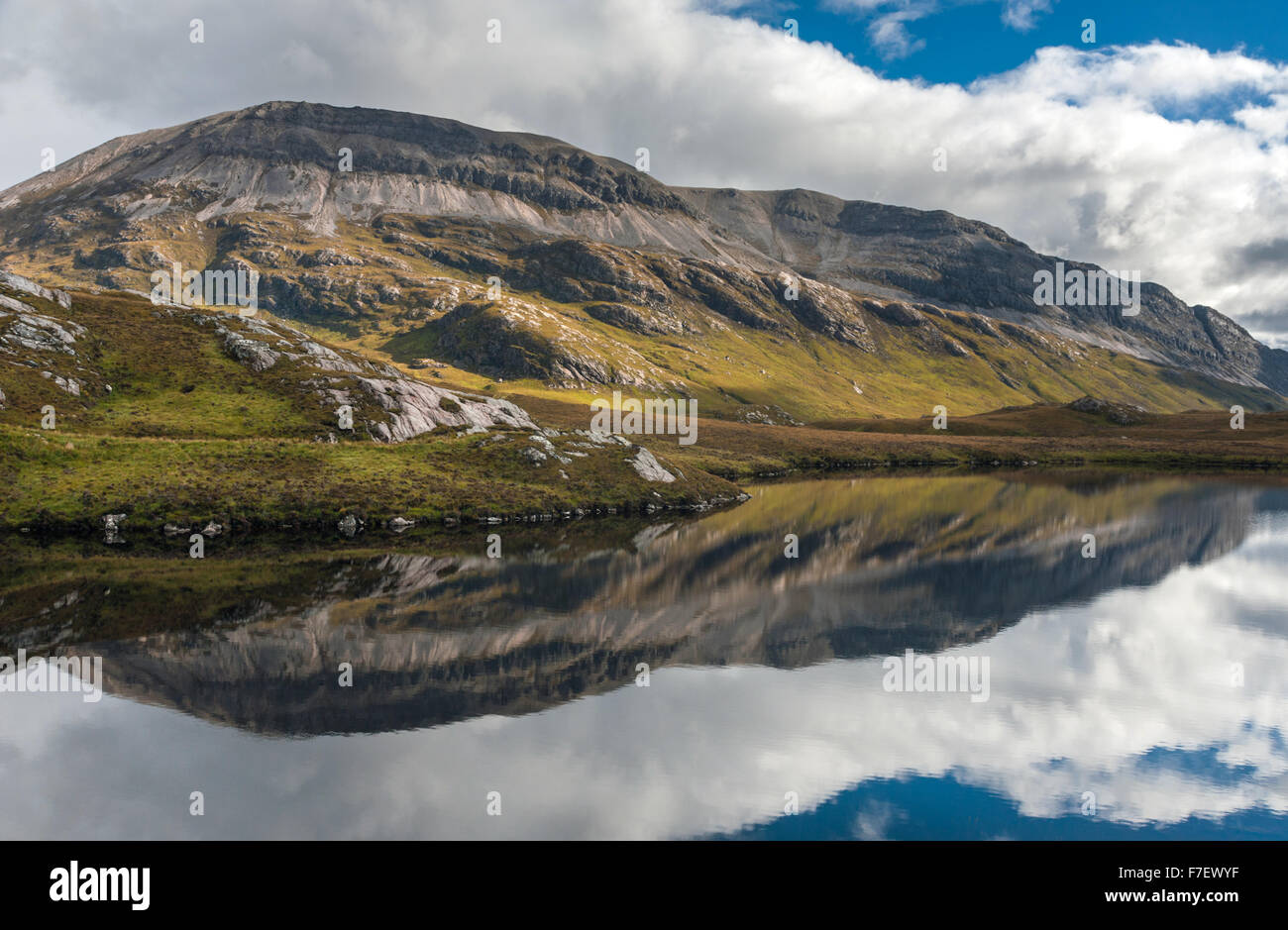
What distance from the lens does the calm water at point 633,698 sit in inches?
765

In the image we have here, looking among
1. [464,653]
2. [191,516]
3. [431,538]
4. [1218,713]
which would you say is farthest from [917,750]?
[191,516]

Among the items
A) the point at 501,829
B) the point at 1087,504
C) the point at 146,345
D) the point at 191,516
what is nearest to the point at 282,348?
the point at 146,345

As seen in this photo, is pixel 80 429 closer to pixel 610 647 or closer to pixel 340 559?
pixel 340 559

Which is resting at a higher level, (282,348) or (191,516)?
(282,348)

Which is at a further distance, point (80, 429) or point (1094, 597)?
point (80, 429)

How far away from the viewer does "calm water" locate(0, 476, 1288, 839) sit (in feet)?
63.8

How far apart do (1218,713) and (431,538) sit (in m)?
51.5

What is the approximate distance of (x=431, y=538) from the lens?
6044 cm

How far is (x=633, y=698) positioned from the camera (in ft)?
90.1

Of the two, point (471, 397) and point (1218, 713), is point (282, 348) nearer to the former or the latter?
point (471, 397)

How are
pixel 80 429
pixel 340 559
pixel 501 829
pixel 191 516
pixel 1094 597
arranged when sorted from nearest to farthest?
pixel 501 829 → pixel 1094 597 → pixel 340 559 → pixel 191 516 → pixel 80 429

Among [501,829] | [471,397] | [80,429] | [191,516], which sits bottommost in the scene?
[501,829]

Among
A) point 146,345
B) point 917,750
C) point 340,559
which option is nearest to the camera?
point 917,750

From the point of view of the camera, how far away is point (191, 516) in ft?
194
